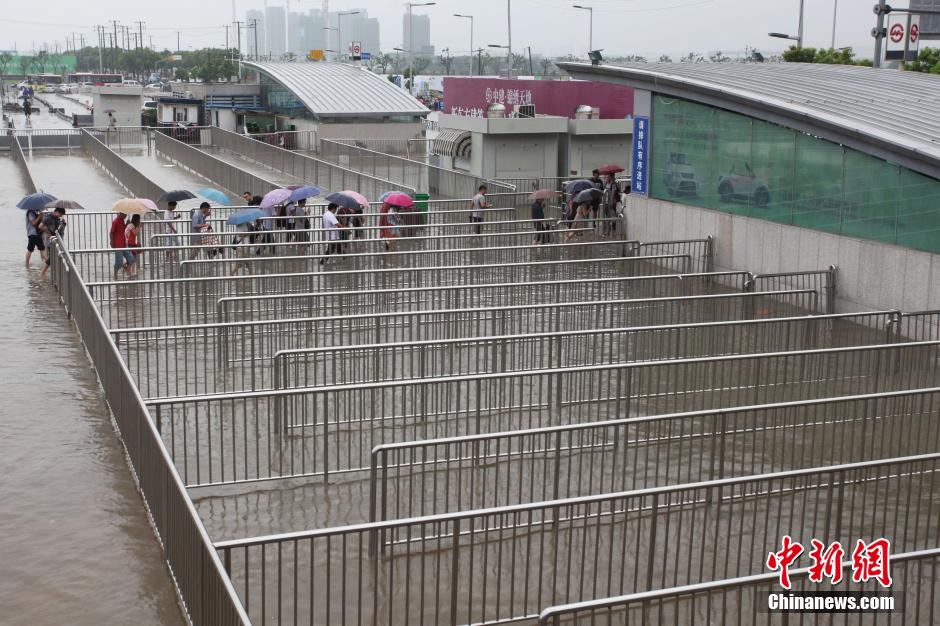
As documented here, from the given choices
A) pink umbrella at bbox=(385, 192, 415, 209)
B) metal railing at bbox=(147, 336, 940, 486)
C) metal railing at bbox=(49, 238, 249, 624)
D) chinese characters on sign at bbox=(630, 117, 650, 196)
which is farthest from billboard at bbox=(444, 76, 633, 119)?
metal railing at bbox=(49, 238, 249, 624)

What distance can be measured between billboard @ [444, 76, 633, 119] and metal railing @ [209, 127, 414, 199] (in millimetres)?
5315

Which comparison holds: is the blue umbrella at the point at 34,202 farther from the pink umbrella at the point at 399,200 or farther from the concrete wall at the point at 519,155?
the concrete wall at the point at 519,155

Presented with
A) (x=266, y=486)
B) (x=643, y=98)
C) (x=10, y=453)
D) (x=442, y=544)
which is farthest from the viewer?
(x=643, y=98)

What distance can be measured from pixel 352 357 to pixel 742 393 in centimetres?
465

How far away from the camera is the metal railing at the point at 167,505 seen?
6566 mm

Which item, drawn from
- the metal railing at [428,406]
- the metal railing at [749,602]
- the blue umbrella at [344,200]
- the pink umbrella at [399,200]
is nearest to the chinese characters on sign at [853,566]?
the metal railing at [749,602]

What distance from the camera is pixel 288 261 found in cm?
2005

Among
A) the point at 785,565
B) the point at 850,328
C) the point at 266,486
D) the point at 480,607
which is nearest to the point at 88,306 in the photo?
the point at 266,486

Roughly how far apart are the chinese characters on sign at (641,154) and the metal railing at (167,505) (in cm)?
1453

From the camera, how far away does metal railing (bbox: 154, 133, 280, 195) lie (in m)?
30.9

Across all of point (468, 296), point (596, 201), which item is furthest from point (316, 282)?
point (596, 201)

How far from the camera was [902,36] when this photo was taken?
101ft

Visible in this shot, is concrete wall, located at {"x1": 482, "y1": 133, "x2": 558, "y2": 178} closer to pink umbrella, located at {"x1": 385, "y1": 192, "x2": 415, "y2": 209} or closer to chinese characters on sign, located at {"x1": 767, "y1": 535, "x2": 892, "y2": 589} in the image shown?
pink umbrella, located at {"x1": 385, "y1": 192, "x2": 415, "y2": 209}

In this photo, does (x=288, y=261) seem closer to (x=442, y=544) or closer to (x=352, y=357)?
(x=352, y=357)
